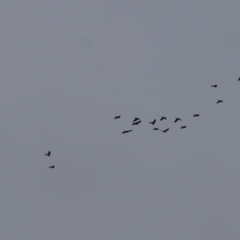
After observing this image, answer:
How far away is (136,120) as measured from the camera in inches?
4678

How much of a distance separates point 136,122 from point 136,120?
43cm

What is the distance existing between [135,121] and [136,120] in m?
0.67

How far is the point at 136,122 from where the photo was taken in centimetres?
11856

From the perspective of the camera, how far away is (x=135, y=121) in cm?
11944

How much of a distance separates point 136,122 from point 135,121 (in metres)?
0.91
